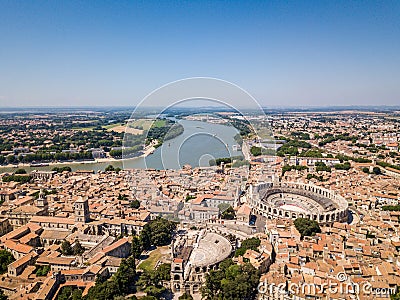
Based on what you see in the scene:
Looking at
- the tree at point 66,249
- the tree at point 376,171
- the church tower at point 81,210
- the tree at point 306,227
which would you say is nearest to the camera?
the tree at point 66,249

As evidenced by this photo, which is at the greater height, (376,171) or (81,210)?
(81,210)

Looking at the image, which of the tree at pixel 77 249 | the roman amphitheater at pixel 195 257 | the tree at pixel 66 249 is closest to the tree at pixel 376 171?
the roman amphitheater at pixel 195 257

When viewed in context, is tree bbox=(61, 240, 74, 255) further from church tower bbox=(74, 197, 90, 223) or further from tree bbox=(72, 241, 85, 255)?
church tower bbox=(74, 197, 90, 223)

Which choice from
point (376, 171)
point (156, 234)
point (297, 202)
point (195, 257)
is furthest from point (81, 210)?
point (376, 171)

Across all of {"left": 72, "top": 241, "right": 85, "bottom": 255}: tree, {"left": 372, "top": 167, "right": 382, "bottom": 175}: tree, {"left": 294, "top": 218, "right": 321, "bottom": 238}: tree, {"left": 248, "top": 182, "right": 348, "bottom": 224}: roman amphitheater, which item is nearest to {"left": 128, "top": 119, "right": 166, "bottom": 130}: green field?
{"left": 72, "top": 241, "right": 85, "bottom": 255}: tree

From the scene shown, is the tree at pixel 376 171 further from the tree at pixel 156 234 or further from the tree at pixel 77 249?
the tree at pixel 77 249

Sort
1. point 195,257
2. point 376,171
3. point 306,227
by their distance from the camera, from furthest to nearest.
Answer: point 376,171 < point 306,227 < point 195,257

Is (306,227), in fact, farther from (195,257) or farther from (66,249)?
(66,249)
